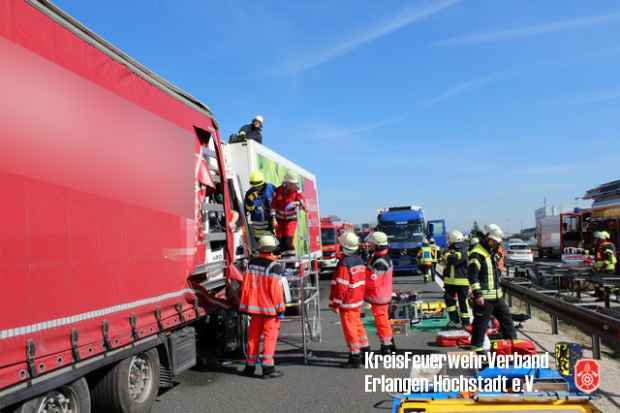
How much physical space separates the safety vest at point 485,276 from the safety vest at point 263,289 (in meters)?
2.62

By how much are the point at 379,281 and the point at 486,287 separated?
148 cm

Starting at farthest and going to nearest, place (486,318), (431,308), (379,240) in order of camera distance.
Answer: (431,308)
(379,240)
(486,318)

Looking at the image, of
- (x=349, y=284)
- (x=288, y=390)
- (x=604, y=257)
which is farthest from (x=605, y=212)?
(x=288, y=390)

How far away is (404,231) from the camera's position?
24.3 meters

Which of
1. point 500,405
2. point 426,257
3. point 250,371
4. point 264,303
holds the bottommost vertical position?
Answer: point 250,371

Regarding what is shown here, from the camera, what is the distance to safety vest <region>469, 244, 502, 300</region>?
7.46 metres

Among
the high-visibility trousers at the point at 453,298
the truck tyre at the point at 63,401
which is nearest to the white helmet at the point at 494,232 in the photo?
the high-visibility trousers at the point at 453,298

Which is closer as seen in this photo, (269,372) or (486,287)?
(269,372)

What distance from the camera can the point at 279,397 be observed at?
20.2 feet

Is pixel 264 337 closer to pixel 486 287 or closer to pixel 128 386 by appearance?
pixel 128 386

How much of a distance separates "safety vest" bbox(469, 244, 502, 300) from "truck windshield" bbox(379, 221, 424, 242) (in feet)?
54.2

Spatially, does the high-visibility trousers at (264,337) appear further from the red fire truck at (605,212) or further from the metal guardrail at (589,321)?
the red fire truck at (605,212)

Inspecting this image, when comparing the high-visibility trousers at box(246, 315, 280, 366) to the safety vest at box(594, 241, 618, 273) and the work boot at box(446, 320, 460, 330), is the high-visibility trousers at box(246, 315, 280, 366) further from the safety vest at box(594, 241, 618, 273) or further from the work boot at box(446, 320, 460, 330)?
the safety vest at box(594, 241, 618, 273)

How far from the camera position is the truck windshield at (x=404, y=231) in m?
24.1
